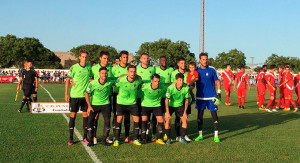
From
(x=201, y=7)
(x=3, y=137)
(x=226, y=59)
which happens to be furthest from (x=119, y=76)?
(x=226, y=59)

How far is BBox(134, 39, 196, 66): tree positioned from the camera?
74.1m

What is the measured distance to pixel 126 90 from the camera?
24.1 ft

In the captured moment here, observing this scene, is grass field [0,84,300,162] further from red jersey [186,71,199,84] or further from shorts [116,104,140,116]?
red jersey [186,71,199,84]

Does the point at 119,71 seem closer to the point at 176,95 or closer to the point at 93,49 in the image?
the point at 176,95

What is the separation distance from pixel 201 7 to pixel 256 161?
22044mm

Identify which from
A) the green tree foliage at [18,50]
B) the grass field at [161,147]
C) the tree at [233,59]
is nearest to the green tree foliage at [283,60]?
the tree at [233,59]

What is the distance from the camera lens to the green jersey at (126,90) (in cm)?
726

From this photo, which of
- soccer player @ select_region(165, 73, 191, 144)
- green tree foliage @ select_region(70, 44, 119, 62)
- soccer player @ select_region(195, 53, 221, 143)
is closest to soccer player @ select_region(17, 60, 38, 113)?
soccer player @ select_region(165, 73, 191, 144)

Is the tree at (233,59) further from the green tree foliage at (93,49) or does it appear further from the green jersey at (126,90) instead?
the green jersey at (126,90)

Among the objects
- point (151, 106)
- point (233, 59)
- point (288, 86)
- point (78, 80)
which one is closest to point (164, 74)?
point (151, 106)

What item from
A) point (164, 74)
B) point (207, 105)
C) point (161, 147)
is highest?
point (164, 74)

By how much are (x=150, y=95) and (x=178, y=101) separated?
802 mm

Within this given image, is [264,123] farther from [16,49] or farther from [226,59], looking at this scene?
[16,49]

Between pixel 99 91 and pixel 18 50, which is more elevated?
pixel 18 50
